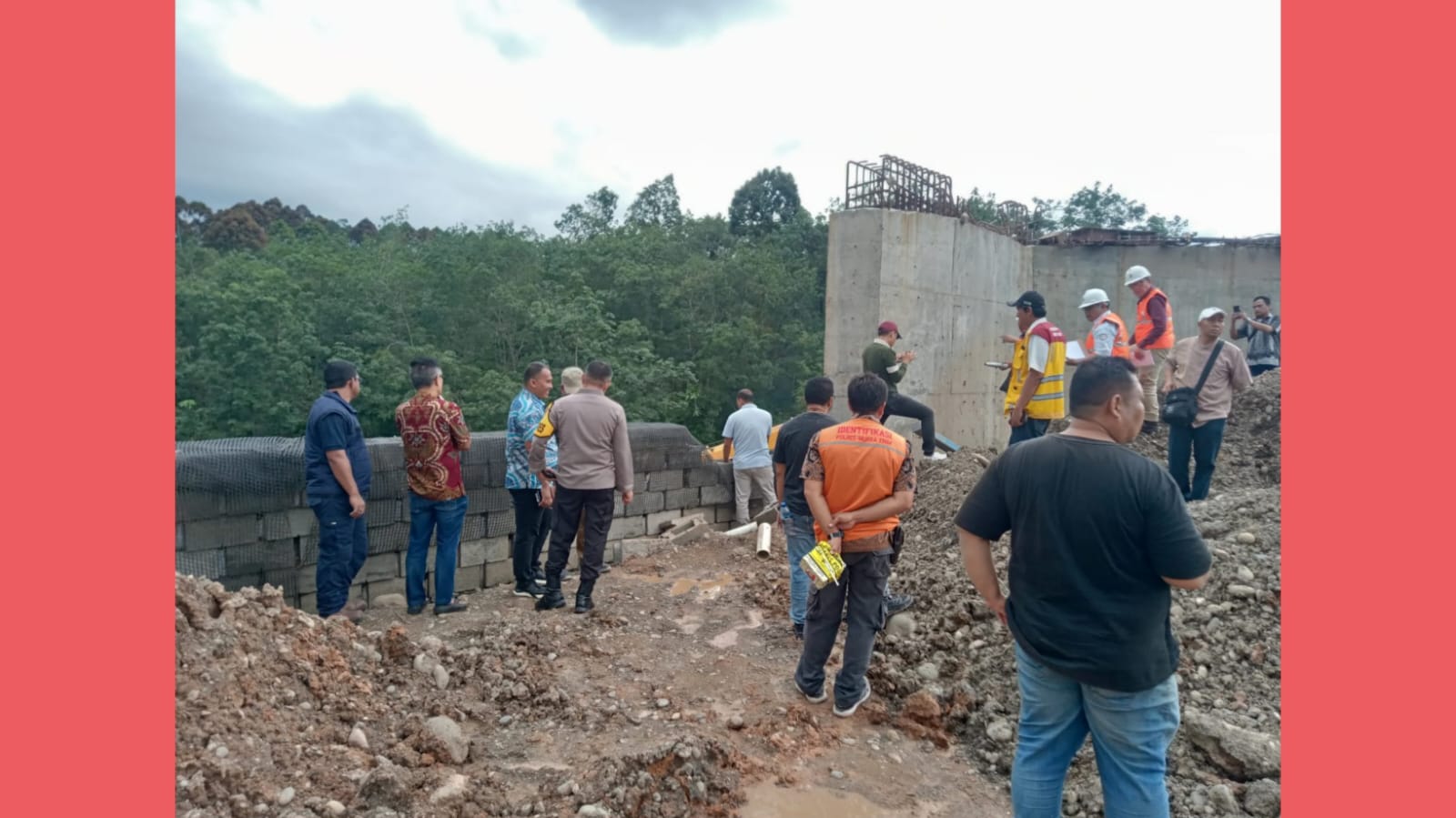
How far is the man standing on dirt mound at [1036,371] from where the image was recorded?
5.75 metres

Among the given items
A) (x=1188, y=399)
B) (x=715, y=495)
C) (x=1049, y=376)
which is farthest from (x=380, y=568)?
(x=1188, y=399)

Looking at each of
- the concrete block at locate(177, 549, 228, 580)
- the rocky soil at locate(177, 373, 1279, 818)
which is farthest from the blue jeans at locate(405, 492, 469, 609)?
the concrete block at locate(177, 549, 228, 580)

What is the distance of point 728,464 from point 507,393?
13.5 meters

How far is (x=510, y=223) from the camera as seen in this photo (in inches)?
1211

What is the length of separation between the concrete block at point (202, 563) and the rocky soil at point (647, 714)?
0.98 metres

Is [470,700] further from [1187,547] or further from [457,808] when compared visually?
[1187,547]

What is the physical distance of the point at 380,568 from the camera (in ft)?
18.8

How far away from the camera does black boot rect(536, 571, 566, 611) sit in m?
5.56

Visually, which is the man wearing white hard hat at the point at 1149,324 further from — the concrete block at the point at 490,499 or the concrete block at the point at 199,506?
the concrete block at the point at 199,506

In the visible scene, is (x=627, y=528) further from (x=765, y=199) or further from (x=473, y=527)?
(x=765, y=199)

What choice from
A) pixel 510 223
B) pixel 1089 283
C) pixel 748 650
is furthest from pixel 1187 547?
pixel 510 223

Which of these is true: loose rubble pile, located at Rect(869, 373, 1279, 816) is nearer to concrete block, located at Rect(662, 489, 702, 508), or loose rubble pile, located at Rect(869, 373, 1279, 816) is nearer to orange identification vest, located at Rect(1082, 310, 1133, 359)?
orange identification vest, located at Rect(1082, 310, 1133, 359)

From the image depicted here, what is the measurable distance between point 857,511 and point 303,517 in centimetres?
368

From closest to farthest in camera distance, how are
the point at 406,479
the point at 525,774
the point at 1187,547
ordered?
the point at 1187,547 → the point at 525,774 → the point at 406,479
